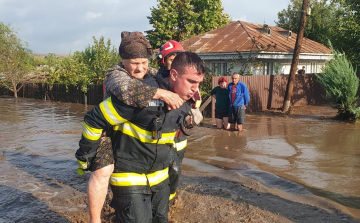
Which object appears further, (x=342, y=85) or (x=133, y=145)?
(x=342, y=85)

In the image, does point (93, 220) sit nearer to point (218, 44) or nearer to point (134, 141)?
point (134, 141)

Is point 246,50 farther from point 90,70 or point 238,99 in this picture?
point 238,99

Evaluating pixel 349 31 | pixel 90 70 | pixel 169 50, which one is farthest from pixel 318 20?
pixel 169 50

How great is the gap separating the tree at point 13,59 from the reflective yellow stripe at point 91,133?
82.2ft

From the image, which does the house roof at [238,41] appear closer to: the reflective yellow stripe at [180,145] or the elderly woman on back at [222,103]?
the elderly woman on back at [222,103]

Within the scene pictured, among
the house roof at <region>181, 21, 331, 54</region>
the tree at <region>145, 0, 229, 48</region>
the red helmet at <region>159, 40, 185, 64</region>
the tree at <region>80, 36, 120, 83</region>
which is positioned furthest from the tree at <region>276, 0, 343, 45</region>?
the red helmet at <region>159, 40, 185, 64</region>

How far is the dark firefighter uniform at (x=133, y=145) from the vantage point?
9.29ft

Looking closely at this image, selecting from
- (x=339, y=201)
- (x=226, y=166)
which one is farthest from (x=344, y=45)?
(x=339, y=201)

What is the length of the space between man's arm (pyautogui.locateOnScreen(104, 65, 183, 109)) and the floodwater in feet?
8.58

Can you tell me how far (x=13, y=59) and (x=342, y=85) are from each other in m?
20.5

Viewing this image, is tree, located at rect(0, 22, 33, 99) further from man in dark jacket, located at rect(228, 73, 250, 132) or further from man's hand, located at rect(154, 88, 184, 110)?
man's hand, located at rect(154, 88, 184, 110)

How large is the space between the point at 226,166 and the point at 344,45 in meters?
14.8

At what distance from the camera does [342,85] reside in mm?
13688

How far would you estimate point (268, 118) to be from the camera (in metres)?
15.2
